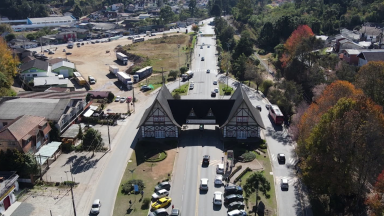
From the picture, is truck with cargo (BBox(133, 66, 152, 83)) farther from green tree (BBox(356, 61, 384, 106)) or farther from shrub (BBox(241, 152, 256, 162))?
green tree (BBox(356, 61, 384, 106))

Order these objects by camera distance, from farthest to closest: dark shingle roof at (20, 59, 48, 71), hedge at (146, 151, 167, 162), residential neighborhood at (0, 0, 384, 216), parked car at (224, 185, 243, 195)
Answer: dark shingle roof at (20, 59, 48, 71) → hedge at (146, 151, 167, 162) → parked car at (224, 185, 243, 195) → residential neighborhood at (0, 0, 384, 216)

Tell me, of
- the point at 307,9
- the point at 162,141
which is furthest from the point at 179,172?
the point at 307,9

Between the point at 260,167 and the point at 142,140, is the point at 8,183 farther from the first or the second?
the point at 260,167

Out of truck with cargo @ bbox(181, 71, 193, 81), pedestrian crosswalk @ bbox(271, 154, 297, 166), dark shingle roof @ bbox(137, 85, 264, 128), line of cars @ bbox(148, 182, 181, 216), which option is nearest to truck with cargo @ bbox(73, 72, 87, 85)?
truck with cargo @ bbox(181, 71, 193, 81)

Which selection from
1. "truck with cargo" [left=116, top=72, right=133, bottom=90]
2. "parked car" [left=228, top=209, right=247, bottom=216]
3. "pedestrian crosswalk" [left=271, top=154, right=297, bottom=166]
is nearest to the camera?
"parked car" [left=228, top=209, right=247, bottom=216]

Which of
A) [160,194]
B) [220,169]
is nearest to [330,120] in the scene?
[220,169]

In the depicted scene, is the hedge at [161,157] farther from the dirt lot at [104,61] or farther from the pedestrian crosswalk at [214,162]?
the dirt lot at [104,61]
